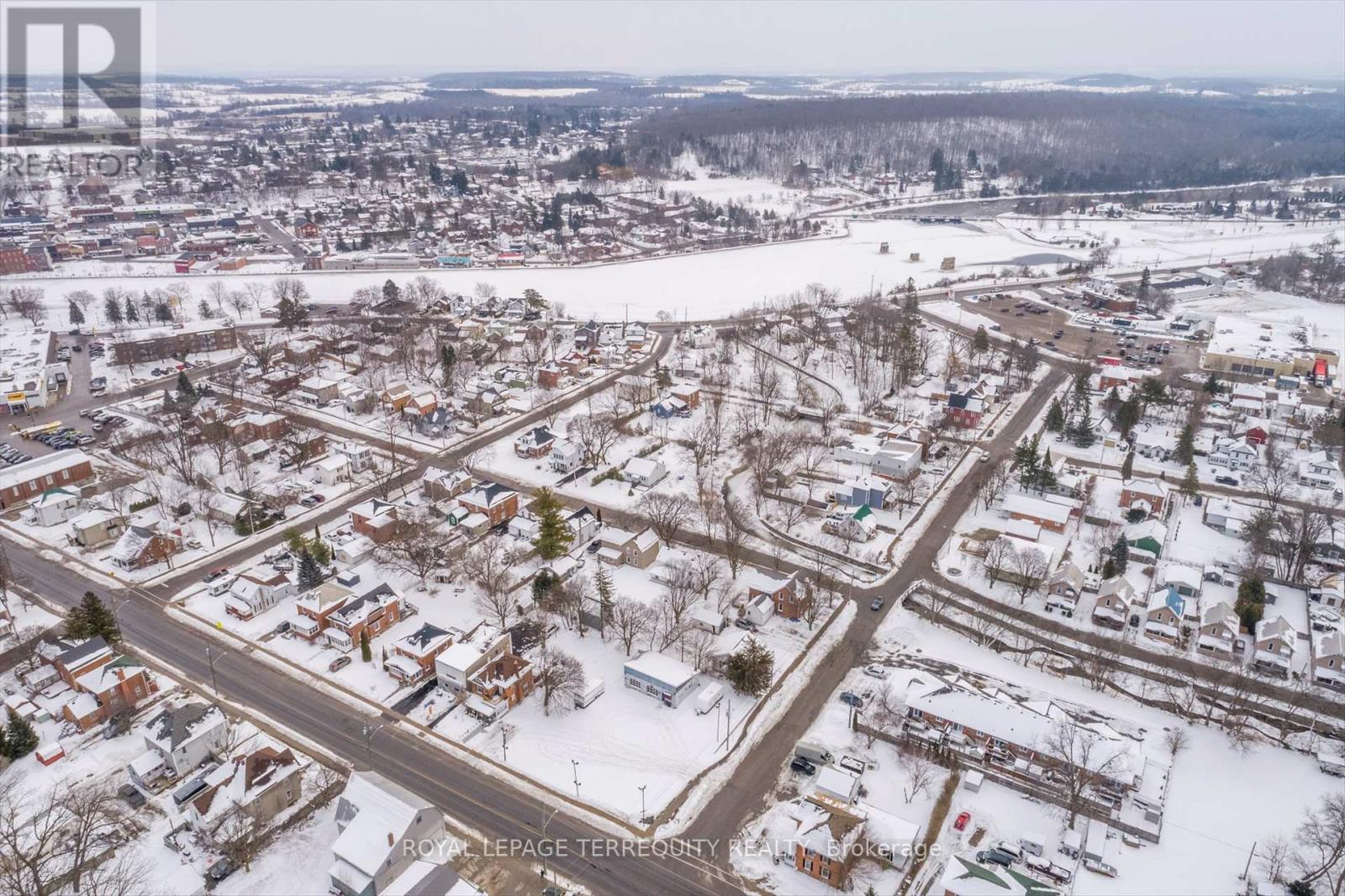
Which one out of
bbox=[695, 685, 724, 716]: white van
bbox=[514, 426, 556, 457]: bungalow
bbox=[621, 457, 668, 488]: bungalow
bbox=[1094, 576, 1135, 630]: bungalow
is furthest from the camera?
bbox=[514, 426, 556, 457]: bungalow

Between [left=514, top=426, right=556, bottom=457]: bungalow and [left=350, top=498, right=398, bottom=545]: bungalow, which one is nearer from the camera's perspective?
[left=350, top=498, right=398, bottom=545]: bungalow

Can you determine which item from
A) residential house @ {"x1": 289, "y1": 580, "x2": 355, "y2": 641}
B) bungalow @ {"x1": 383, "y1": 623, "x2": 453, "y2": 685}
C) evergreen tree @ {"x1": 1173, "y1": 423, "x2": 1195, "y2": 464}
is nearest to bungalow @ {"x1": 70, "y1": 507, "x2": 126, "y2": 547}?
residential house @ {"x1": 289, "y1": 580, "x2": 355, "y2": 641}

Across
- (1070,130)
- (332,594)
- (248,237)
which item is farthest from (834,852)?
(1070,130)

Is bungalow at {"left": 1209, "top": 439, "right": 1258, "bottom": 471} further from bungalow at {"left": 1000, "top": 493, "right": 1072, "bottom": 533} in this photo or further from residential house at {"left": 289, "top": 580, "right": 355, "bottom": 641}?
residential house at {"left": 289, "top": 580, "right": 355, "bottom": 641}

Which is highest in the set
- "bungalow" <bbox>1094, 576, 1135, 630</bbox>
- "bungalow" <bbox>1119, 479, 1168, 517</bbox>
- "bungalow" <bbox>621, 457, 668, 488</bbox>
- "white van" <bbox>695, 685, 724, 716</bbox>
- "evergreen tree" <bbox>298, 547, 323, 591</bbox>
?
"bungalow" <bbox>1119, 479, 1168, 517</bbox>

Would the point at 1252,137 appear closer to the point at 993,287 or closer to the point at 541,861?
the point at 993,287

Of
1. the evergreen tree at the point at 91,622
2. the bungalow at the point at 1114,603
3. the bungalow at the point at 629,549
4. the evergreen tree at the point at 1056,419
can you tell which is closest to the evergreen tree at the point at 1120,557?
the bungalow at the point at 1114,603

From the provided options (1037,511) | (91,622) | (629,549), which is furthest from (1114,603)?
(91,622)
